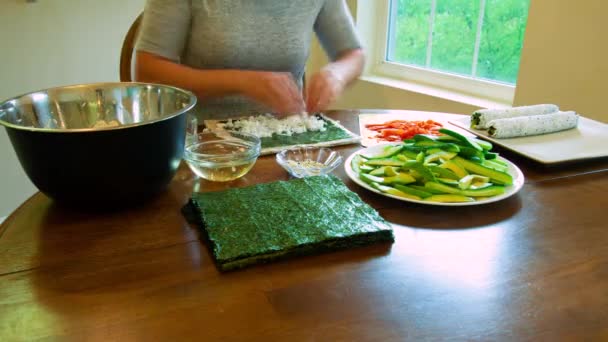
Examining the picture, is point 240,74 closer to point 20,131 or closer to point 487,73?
point 20,131

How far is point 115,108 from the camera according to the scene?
91 cm

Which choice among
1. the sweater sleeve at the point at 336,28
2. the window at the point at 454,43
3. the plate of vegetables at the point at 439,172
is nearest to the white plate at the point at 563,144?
the plate of vegetables at the point at 439,172

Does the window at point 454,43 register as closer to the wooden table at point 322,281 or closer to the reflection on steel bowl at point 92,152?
the wooden table at point 322,281

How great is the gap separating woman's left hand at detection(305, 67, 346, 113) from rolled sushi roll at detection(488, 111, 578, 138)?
15.4 inches

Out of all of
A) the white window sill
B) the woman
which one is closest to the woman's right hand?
the woman

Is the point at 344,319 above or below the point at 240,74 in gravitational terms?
below

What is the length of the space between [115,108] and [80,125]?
0.07m

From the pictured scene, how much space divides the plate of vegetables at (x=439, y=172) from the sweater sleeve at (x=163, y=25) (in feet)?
2.01

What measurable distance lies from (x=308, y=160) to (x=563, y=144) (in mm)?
543

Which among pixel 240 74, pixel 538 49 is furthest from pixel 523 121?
pixel 538 49

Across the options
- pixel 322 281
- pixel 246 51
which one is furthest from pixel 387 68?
pixel 322 281

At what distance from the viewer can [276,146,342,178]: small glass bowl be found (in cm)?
90

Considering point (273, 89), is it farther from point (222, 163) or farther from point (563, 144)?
point (563, 144)

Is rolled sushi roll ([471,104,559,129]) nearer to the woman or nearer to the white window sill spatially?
the woman
